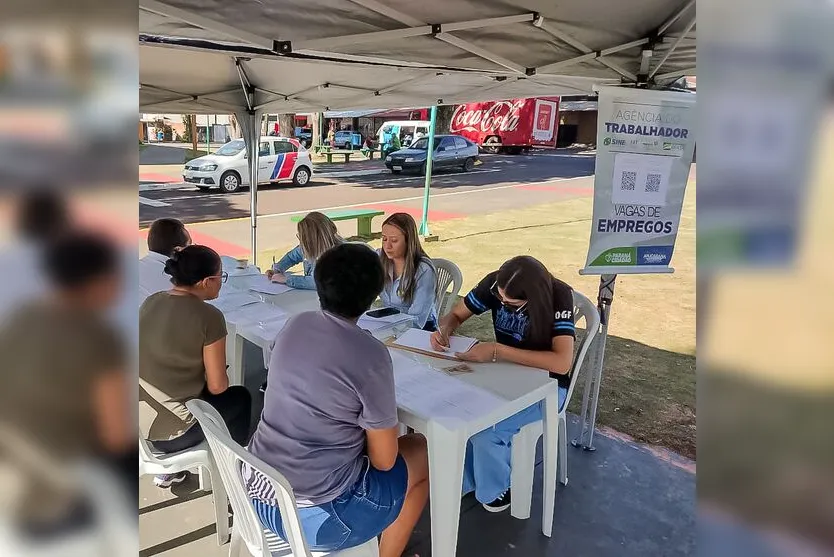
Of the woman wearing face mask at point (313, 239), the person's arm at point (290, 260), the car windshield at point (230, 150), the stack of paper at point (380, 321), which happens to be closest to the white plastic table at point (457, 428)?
the stack of paper at point (380, 321)

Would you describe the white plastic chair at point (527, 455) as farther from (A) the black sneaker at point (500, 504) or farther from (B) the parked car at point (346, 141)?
(B) the parked car at point (346, 141)

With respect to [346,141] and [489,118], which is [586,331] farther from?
[346,141]

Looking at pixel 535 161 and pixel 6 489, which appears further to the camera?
pixel 535 161

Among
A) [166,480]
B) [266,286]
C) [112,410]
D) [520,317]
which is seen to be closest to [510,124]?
[266,286]

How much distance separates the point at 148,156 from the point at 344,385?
22.8m

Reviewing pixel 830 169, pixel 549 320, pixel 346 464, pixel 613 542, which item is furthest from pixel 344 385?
pixel 613 542

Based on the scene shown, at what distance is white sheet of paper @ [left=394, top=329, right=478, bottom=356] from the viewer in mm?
2471

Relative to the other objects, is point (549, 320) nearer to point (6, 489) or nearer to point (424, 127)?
point (6, 489)

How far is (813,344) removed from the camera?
1.82 ft

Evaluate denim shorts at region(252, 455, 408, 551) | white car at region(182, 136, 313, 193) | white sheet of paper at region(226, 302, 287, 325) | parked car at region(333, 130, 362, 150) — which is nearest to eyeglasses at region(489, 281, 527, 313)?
denim shorts at region(252, 455, 408, 551)

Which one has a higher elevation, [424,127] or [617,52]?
[424,127]

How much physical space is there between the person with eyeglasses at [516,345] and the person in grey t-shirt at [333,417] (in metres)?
0.61

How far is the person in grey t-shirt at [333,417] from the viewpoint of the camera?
5.39 feet

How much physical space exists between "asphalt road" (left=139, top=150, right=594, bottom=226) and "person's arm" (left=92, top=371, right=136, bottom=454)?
866 cm
